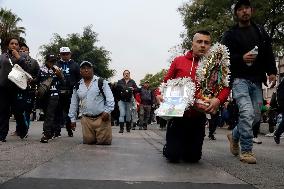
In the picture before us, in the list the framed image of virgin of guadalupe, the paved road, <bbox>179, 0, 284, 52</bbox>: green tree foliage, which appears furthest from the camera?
<bbox>179, 0, 284, 52</bbox>: green tree foliage

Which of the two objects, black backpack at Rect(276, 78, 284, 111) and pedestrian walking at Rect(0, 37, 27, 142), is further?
pedestrian walking at Rect(0, 37, 27, 142)

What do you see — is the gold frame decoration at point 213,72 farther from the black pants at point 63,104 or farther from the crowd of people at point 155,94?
the black pants at point 63,104

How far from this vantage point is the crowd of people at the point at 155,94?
6926mm

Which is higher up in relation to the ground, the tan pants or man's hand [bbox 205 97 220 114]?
man's hand [bbox 205 97 220 114]

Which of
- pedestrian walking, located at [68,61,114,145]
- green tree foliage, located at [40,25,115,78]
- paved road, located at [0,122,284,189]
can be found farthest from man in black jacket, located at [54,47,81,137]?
green tree foliage, located at [40,25,115,78]

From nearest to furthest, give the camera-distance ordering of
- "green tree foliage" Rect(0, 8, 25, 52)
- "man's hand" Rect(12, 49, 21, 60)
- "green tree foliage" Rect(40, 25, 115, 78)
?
"man's hand" Rect(12, 49, 21, 60) → "green tree foliage" Rect(0, 8, 25, 52) → "green tree foliage" Rect(40, 25, 115, 78)

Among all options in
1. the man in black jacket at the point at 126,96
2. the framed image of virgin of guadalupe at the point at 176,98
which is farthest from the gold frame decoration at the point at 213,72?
the man in black jacket at the point at 126,96

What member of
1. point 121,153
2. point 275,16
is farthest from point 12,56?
point 275,16

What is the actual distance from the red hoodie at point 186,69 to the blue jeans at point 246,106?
458 millimetres

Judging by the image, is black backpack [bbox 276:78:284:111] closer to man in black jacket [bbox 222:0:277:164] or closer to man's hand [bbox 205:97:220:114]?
man in black jacket [bbox 222:0:277:164]

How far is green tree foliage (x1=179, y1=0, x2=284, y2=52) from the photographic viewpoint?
3703 cm

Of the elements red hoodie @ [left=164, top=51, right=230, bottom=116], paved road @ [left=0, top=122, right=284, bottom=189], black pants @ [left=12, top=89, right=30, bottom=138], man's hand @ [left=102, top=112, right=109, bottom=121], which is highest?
red hoodie @ [left=164, top=51, right=230, bottom=116]

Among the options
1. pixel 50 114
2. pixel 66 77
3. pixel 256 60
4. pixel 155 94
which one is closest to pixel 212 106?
pixel 155 94

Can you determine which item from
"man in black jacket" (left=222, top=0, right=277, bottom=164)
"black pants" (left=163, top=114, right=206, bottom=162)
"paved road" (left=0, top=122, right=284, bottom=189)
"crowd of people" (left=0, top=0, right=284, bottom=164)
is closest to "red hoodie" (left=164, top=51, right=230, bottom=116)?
"crowd of people" (left=0, top=0, right=284, bottom=164)
